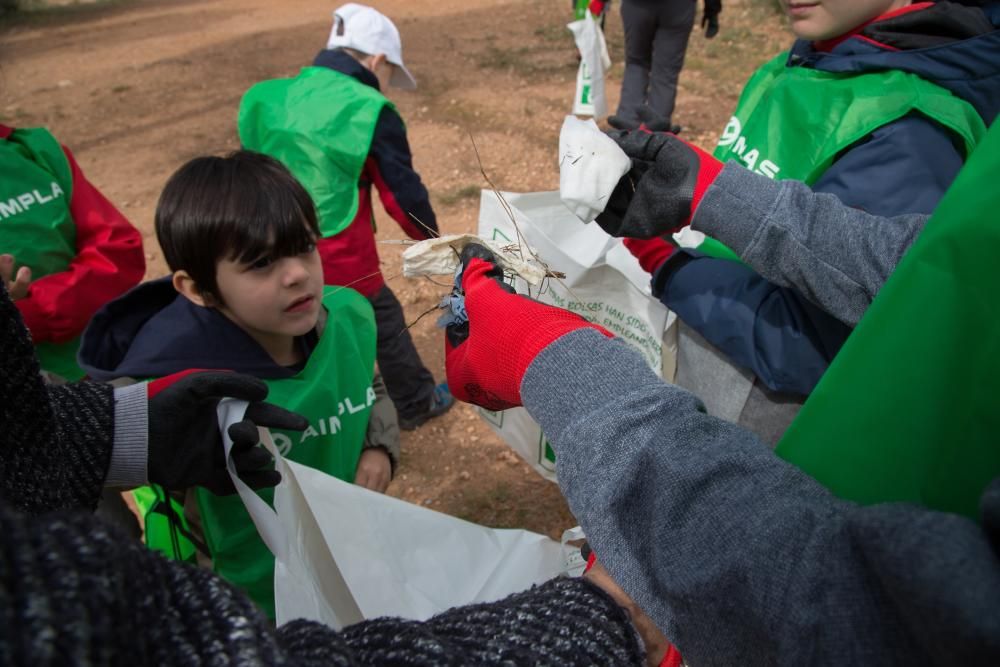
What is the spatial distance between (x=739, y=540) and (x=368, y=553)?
83 centimetres

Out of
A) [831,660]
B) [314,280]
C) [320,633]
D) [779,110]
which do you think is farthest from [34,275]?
[831,660]

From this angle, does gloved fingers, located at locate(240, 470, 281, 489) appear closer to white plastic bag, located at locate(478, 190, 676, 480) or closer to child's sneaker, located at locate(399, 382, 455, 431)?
white plastic bag, located at locate(478, 190, 676, 480)

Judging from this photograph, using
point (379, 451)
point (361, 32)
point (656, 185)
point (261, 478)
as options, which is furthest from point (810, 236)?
point (361, 32)

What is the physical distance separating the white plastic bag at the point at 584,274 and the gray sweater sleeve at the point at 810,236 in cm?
54

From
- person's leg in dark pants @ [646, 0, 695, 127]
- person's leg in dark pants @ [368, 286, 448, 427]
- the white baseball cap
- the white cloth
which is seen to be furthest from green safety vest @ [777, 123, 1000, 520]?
person's leg in dark pants @ [646, 0, 695, 127]

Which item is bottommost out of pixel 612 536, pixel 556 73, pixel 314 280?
pixel 556 73

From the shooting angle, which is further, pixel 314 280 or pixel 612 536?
pixel 314 280

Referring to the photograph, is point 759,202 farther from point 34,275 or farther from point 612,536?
point 34,275

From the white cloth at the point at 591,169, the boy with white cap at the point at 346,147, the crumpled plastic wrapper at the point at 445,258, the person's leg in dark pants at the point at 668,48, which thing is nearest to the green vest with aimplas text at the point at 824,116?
the white cloth at the point at 591,169

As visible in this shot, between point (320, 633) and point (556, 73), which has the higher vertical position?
point (320, 633)

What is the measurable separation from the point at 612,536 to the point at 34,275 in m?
2.14

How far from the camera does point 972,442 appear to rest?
623 millimetres

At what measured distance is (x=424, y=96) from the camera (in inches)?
276

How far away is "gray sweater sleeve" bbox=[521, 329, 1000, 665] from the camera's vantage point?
0.51 meters
